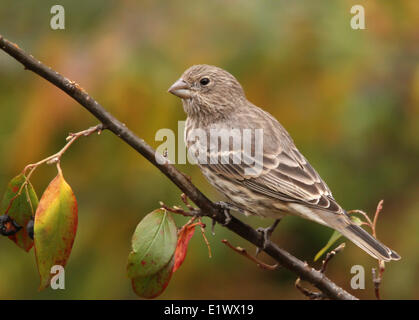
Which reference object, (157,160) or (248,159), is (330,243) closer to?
(157,160)

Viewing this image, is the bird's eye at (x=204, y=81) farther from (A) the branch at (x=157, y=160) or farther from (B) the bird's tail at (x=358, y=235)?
(A) the branch at (x=157, y=160)

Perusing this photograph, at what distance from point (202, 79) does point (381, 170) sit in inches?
78.7

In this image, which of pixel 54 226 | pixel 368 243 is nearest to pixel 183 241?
pixel 54 226

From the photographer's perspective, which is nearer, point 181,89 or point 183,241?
point 183,241

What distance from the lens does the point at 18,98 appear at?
5711mm

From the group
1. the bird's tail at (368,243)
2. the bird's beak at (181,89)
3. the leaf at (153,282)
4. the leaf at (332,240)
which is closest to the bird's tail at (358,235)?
the bird's tail at (368,243)

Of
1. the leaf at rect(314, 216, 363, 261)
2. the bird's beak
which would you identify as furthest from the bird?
the leaf at rect(314, 216, 363, 261)

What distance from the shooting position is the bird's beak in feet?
16.1

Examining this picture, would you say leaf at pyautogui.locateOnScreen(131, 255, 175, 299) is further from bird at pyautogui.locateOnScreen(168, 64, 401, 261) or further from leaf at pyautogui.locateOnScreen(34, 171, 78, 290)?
bird at pyautogui.locateOnScreen(168, 64, 401, 261)

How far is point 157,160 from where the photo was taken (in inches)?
121

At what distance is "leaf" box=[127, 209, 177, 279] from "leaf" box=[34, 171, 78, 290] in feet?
1.04

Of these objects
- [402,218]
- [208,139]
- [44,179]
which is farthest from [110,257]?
[402,218]

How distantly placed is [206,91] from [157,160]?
2.11 m

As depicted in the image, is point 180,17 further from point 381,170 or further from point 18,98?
point 381,170
